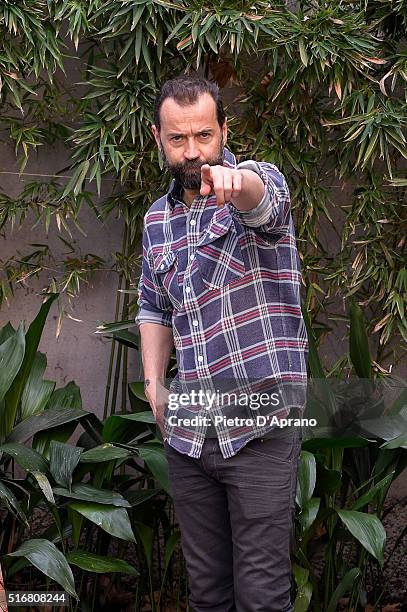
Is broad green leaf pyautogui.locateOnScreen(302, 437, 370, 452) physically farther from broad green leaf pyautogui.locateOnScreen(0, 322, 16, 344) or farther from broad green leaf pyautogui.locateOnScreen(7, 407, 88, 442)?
broad green leaf pyautogui.locateOnScreen(0, 322, 16, 344)

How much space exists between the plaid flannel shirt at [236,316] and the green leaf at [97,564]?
750mm

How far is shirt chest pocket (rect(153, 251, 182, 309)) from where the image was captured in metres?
2.12

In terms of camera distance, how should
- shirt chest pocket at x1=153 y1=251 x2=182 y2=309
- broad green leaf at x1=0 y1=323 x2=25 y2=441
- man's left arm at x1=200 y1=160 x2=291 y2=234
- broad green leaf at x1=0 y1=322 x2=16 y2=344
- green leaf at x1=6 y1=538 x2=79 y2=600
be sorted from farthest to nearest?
1. broad green leaf at x1=0 y1=322 x2=16 y2=344
2. broad green leaf at x1=0 y1=323 x2=25 y2=441
3. green leaf at x1=6 y1=538 x2=79 y2=600
4. shirt chest pocket at x1=153 y1=251 x2=182 y2=309
5. man's left arm at x1=200 y1=160 x2=291 y2=234

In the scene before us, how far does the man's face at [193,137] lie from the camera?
202 cm

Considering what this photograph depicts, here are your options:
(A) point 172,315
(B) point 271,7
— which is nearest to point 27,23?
(B) point 271,7

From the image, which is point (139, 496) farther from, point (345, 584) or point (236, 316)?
point (236, 316)

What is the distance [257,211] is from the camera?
1.86 meters

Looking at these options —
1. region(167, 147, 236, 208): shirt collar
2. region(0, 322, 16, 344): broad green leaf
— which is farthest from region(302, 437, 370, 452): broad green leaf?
region(0, 322, 16, 344): broad green leaf

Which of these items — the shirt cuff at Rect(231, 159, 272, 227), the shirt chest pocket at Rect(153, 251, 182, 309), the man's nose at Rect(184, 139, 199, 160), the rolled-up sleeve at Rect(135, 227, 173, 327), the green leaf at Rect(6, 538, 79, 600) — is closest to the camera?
the shirt cuff at Rect(231, 159, 272, 227)

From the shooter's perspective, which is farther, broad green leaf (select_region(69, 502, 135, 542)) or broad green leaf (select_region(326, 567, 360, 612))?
broad green leaf (select_region(326, 567, 360, 612))

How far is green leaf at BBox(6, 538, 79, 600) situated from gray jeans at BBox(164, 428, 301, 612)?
1.79 feet

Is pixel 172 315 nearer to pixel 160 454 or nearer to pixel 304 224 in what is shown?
pixel 160 454

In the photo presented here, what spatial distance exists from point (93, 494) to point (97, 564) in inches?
7.8

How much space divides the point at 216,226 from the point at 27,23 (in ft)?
4.67
